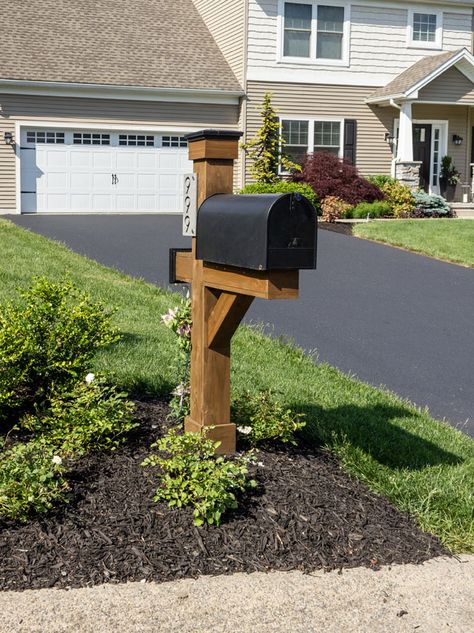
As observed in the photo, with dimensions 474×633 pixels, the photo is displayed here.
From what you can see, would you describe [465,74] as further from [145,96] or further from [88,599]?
[88,599]

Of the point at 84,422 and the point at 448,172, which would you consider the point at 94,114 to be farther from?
the point at 84,422

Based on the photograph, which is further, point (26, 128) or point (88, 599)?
point (26, 128)

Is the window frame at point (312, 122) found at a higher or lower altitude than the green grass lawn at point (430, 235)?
higher

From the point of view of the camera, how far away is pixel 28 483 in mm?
3996

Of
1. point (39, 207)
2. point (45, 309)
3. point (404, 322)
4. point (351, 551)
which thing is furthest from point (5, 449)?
point (39, 207)

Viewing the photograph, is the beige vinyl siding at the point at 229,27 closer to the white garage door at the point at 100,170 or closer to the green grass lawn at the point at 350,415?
the white garage door at the point at 100,170

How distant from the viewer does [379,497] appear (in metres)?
4.50

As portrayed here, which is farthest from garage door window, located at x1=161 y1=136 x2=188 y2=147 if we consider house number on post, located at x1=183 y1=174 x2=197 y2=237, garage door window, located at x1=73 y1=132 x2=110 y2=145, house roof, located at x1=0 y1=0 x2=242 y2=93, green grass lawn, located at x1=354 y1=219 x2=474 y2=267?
house number on post, located at x1=183 y1=174 x2=197 y2=237

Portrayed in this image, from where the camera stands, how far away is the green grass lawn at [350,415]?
4540mm

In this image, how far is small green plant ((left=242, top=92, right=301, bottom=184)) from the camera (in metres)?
22.8

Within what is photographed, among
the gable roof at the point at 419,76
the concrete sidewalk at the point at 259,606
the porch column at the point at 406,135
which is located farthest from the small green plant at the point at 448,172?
the concrete sidewalk at the point at 259,606

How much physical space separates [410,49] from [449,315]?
53.7 ft

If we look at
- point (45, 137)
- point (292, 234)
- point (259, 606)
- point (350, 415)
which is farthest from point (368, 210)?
point (259, 606)

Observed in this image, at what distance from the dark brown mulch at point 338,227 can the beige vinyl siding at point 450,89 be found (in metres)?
6.41
